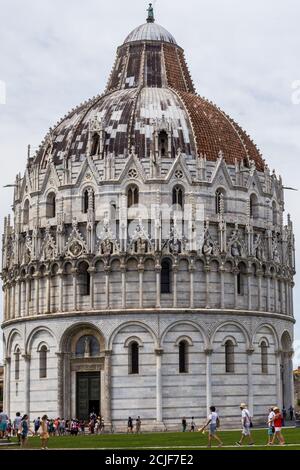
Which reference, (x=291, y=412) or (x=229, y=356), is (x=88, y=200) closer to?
(x=229, y=356)

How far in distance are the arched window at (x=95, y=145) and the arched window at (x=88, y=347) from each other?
44.9ft

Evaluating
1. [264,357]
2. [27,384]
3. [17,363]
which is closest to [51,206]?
[17,363]

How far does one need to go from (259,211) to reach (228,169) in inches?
166

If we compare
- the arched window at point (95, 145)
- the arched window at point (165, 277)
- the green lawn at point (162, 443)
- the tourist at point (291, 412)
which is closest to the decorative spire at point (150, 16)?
the arched window at point (95, 145)

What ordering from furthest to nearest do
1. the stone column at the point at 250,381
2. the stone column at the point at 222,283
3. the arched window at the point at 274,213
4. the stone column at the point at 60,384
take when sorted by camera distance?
the arched window at the point at 274,213 < the stone column at the point at 250,381 < the stone column at the point at 222,283 < the stone column at the point at 60,384

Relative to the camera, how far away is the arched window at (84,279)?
68.8 metres

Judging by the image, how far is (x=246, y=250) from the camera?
70812mm

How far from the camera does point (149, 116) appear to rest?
72.7 m

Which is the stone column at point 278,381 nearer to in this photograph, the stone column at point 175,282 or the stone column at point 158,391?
the stone column at point 175,282

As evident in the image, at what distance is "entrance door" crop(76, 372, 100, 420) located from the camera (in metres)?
67.9

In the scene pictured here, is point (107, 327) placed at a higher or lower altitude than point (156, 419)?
higher

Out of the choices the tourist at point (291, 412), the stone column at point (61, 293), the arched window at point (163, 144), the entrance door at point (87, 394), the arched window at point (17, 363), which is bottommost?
the tourist at point (291, 412)

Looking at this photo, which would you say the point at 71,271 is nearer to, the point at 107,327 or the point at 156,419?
the point at 107,327
